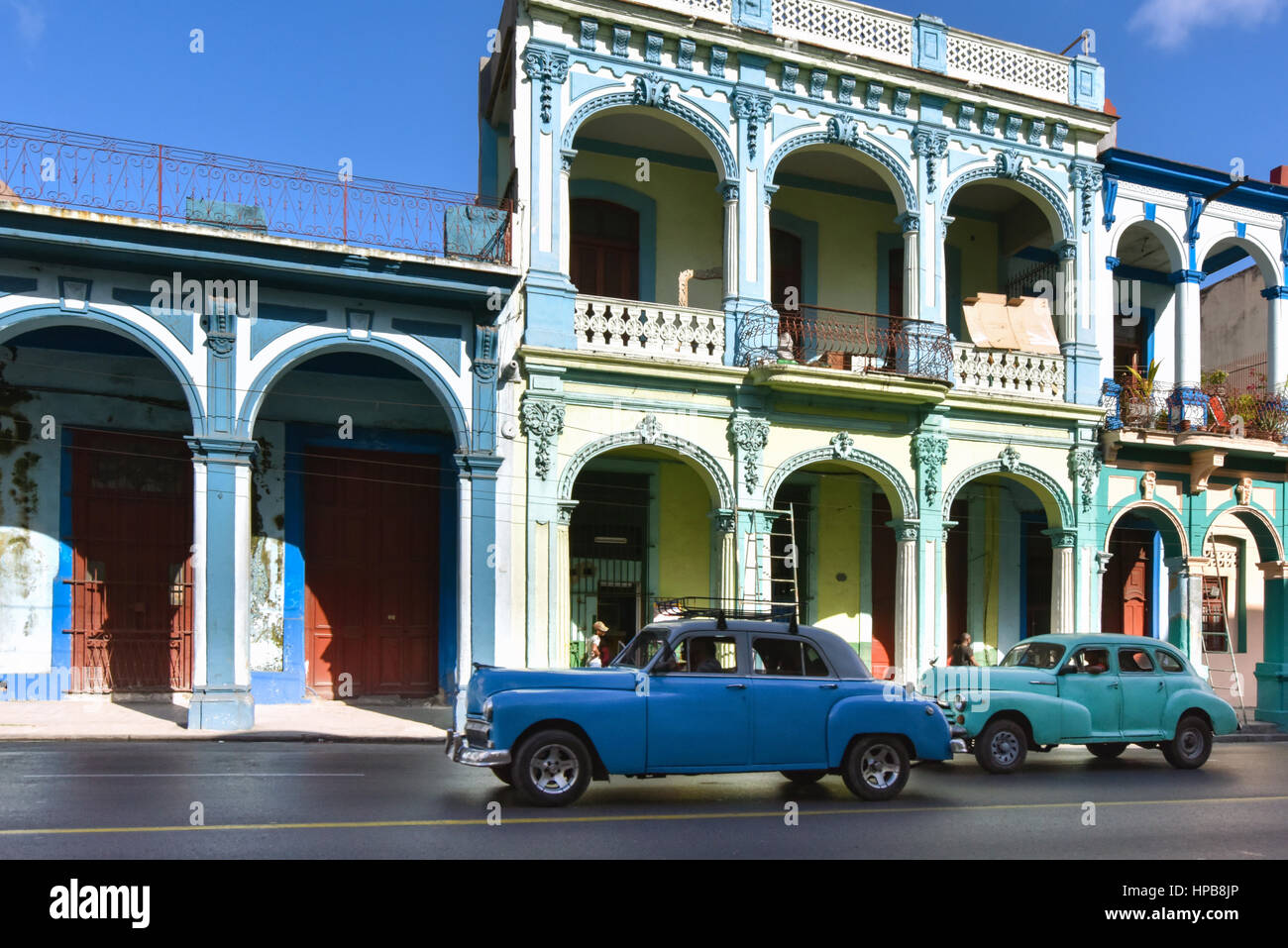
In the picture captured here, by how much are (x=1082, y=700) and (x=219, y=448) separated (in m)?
11.3

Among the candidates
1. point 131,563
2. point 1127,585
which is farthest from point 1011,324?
point 131,563

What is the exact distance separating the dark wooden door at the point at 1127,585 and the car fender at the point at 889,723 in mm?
14150

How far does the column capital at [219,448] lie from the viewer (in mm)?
14961

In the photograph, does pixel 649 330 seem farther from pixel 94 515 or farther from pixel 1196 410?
pixel 1196 410

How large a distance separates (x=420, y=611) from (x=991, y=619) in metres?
10.8

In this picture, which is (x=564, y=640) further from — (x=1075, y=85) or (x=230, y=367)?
(x=1075, y=85)

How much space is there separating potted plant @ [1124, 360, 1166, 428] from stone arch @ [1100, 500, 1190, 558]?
1488 millimetres

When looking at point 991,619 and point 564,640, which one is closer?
point 564,640

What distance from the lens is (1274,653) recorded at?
21953 millimetres

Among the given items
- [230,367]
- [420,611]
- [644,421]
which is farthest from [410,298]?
[420,611]

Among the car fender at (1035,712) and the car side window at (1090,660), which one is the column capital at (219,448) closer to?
the car fender at (1035,712)

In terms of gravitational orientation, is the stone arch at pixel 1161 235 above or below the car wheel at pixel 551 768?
above

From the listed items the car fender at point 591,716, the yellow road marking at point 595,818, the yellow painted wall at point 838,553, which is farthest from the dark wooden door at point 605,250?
the yellow road marking at point 595,818

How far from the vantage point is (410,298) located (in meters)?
16.2
